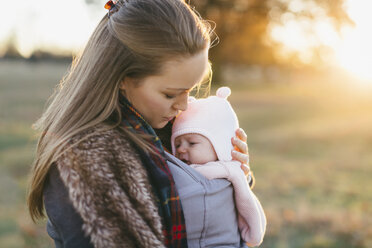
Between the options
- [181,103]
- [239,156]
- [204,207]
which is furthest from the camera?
[239,156]

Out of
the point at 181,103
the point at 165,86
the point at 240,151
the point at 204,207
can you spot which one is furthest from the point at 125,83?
the point at 240,151

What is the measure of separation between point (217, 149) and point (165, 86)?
507mm

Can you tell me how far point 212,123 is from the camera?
2186 mm

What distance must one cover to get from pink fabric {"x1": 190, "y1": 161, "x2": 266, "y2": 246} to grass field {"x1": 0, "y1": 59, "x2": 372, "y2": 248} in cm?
151

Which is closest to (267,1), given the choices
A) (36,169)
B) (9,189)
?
(9,189)

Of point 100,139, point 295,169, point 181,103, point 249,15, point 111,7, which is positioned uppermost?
point 249,15

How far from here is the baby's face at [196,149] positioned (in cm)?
217

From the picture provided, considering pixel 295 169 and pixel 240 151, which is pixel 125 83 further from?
pixel 295 169

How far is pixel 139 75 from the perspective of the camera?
1780 millimetres

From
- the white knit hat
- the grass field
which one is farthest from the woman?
the grass field

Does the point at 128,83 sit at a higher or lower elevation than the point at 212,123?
higher

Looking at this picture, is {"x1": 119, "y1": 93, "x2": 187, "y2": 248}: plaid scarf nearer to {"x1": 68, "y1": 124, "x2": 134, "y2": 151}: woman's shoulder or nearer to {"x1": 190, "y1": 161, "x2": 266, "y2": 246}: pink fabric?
{"x1": 68, "y1": 124, "x2": 134, "y2": 151}: woman's shoulder

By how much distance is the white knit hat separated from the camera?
2160mm

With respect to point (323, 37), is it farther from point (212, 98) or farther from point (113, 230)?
point (113, 230)
